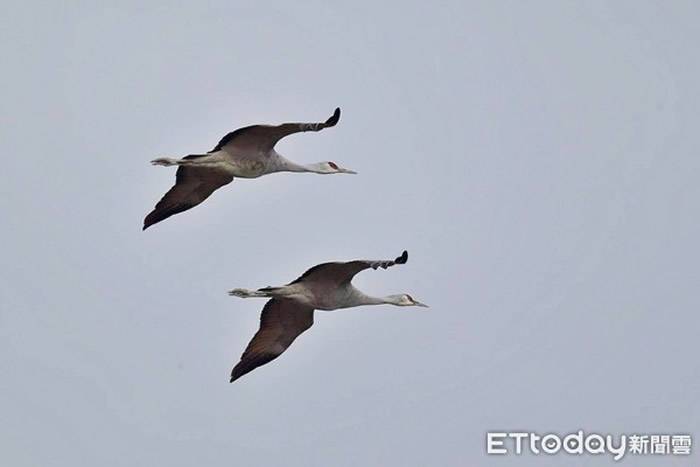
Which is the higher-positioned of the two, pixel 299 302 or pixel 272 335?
pixel 299 302

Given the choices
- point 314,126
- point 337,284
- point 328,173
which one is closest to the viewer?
point 314,126

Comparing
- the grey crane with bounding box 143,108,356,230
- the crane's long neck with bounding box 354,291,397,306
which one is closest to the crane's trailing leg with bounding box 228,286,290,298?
the crane's long neck with bounding box 354,291,397,306

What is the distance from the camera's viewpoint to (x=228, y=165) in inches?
1629

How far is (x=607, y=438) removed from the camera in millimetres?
45562

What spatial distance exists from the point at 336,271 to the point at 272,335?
303 cm

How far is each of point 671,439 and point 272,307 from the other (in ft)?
31.5

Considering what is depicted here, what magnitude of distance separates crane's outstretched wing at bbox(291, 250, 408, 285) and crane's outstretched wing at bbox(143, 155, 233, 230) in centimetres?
333

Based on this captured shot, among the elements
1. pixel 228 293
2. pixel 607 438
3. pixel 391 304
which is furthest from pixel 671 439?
pixel 228 293

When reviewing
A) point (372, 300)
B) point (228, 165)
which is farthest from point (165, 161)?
point (372, 300)

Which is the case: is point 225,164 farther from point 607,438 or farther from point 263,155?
point 607,438

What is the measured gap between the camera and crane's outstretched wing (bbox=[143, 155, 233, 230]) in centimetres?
4303

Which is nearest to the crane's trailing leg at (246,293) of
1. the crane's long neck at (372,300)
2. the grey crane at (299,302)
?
the grey crane at (299,302)

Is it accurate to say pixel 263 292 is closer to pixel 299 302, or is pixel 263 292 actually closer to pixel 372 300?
pixel 299 302

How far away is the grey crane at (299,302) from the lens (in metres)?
40.8
